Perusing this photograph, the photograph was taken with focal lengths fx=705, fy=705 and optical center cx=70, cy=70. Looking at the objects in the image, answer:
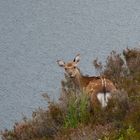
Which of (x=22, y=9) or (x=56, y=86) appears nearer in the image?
(x=56, y=86)

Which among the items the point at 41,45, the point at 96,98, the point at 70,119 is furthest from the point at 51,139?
the point at 41,45

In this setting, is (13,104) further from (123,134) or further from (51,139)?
(123,134)

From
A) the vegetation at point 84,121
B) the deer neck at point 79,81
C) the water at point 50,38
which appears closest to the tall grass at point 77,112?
the vegetation at point 84,121

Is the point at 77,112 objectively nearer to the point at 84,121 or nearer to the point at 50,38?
the point at 84,121

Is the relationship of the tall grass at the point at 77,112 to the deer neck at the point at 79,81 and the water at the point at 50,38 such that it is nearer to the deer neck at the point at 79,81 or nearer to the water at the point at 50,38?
the deer neck at the point at 79,81

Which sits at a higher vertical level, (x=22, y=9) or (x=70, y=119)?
(x=22, y=9)

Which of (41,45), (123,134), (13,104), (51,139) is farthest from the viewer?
(41,45)

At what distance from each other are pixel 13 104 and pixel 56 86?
2.36ft

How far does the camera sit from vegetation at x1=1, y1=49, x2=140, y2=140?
701 centimetres

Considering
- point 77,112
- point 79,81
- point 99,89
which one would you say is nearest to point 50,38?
point 79,81

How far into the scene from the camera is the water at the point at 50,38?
35.7 feet

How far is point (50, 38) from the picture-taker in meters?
Result: 11.5

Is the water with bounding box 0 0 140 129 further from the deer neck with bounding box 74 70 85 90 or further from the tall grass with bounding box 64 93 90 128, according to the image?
the tall grass with bounding box 64 93 90 128

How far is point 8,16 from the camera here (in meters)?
11.6
